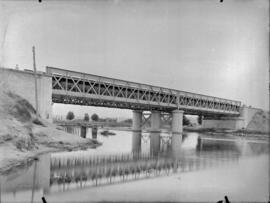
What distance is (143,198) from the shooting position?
417 cm

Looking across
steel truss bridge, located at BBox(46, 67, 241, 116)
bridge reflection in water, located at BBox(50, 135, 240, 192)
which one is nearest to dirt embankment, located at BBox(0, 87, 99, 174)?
bridge reflection in water, located at BBox(50, 135, 240, 192)

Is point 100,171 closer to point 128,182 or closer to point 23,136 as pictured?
point 128,182

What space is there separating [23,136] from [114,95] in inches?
349

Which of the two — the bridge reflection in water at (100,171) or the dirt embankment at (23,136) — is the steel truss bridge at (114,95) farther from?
the bridge reflection in water at (100,171)

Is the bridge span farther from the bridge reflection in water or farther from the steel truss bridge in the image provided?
the bridge reflection in water

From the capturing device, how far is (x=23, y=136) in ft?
21.7

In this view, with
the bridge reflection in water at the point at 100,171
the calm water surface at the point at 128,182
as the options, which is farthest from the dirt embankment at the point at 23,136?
the bridge reflection in water at the point at 100,171

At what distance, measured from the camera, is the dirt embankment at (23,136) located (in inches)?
218

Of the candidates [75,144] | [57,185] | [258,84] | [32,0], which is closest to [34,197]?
[57,185]

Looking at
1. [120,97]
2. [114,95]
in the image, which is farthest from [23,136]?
[120,97]

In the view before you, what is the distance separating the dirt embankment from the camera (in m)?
5.54

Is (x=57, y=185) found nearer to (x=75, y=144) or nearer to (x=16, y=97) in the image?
(x=16, y=97)

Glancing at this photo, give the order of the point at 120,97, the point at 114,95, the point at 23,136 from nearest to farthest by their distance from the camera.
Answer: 1. the point at 23,136
2. the point at 114,95
3. the point at 120,97

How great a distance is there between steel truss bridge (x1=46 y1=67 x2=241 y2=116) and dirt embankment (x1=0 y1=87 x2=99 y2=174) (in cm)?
177
